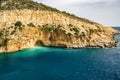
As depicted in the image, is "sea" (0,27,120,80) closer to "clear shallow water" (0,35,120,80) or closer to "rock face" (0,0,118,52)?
"clear shallow water" (0,35,120,80)

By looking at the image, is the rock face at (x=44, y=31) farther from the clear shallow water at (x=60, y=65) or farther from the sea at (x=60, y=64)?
the clear shallow water at (x=60, y=65)

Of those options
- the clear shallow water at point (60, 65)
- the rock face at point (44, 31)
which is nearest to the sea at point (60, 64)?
the clear shallow water at point (60, 65)

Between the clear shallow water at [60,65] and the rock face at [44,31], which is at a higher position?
the rock face at [44,31]

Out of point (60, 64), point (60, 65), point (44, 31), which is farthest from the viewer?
point (44, 31)

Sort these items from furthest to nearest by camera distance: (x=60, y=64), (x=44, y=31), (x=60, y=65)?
(x=44, y=31)
(x=60, y=64)
(x=60, y=65)

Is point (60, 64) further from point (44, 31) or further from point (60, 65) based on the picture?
point (44, 31)

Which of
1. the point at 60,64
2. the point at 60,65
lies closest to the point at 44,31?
the point at 60,64

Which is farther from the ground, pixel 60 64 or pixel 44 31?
pixel 44 31
